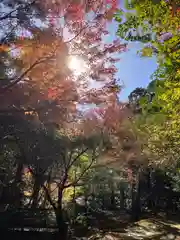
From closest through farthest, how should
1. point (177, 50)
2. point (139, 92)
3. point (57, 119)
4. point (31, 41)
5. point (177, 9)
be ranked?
point (177, 9) < point (177, 50) < point (31, 41) < point (57, 119) < point (139, 92)

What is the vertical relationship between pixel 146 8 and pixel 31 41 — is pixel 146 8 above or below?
below

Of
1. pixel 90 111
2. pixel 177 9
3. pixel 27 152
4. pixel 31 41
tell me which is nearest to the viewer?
pixel 177 9

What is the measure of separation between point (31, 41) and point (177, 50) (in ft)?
11.4

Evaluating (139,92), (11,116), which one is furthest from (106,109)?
(139,92)

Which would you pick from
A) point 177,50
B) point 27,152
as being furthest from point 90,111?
point 177,50

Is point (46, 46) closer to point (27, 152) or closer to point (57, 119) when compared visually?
point (57, 119)

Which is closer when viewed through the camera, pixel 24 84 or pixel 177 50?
pixel 177 50

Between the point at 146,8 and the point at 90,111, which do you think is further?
the point at 90,111

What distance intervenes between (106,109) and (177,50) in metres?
6.99

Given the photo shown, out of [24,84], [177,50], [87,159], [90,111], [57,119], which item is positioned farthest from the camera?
[87,159]

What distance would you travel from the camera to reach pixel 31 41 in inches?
234

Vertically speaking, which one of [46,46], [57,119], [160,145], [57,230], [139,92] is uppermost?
[139,92]

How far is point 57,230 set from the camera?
410 inches

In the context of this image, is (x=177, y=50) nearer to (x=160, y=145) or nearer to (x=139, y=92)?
(x=160, y=145)
